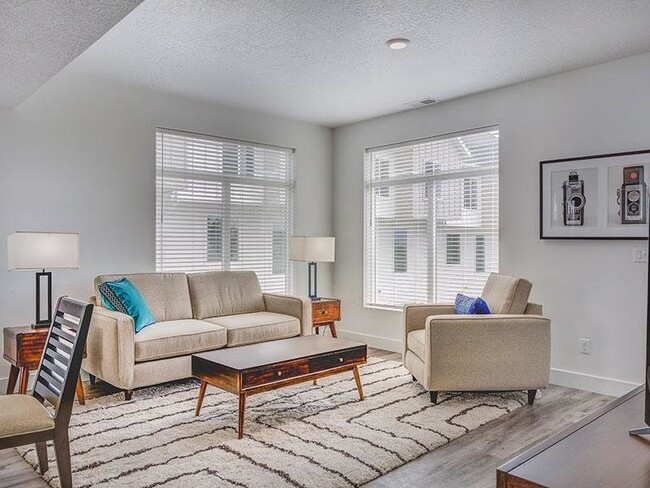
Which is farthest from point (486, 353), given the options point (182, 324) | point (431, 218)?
point (182, 324)

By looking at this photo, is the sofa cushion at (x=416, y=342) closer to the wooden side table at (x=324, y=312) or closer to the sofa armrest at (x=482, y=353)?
the sofa armrest at (x=482, y=353)

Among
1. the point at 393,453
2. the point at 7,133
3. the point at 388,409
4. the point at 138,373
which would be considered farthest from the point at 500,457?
the point at 7,133

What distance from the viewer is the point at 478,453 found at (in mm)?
2830

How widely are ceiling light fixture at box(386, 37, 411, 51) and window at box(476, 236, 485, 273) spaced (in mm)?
2030

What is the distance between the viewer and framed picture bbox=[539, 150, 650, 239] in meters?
3.80

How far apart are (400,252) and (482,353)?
2103mm

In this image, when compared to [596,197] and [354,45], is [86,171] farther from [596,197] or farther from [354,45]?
[596,197]

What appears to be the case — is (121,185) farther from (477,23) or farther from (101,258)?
(477,23)

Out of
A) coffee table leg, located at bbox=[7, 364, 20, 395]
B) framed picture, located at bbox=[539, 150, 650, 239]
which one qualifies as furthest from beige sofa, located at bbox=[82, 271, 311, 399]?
framed picture, located at bbox=[539, 150, 650, 239]

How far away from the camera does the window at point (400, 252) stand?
5.50m

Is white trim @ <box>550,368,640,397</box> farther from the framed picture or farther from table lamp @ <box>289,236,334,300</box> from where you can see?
table lamp @ <box>289,236,334,300</box>

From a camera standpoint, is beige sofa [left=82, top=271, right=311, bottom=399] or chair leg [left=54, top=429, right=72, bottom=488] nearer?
chair leg [left=54, top=429, right=72, bottom=488]

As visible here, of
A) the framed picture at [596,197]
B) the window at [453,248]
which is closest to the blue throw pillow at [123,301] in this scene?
the window at [453,248]

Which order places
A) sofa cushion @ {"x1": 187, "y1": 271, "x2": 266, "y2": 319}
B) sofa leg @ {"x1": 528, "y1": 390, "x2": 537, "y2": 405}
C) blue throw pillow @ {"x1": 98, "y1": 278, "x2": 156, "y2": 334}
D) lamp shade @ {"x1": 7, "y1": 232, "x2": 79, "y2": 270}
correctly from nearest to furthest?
lamp shade @ {"x1": 7, "y1": 232, "x2": 79, "y2": 270} < sofa leg @ {"x1": 528, "y1": 390, "x2": 537, "y2": 405} < blue throw pillow @ {"x1": 98, "y1": 278, "x2": 156, "y2": 334} < sofa cushion @ {"x1": 187, "y1": 271, "x2": 266, "y2": 319}
